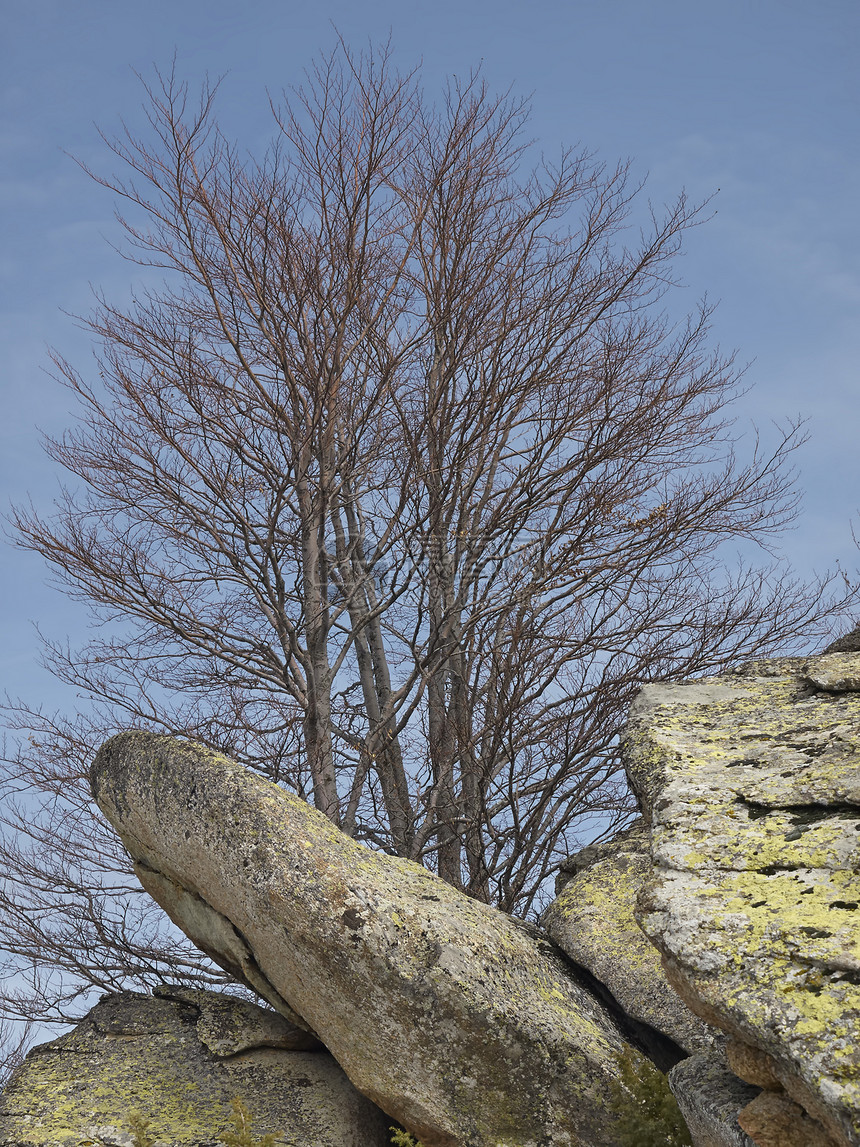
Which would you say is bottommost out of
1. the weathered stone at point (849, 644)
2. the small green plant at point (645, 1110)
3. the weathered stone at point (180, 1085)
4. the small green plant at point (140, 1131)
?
the small green plant at point (645, 1110)

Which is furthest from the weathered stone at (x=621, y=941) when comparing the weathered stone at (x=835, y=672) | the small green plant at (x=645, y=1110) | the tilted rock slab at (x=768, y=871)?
the weathered stone at (x=835, y=672)

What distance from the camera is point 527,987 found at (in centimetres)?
529

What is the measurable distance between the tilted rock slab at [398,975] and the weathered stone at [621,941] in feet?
0.71

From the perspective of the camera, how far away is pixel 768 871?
3932 mm

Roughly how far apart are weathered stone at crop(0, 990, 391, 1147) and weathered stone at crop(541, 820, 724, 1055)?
4.95ft

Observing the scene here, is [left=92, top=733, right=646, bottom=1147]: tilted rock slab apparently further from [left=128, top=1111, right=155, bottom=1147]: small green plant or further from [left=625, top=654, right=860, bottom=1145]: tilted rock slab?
[left=625, top=654, right=860, bottom=1145]: tilted rock slab

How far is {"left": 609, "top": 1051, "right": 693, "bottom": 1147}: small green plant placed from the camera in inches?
179

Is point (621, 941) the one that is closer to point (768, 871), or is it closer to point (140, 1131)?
point (768, 871)

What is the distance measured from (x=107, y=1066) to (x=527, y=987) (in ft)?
8.98

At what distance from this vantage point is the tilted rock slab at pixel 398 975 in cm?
489

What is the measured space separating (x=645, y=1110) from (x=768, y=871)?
62.6 inches

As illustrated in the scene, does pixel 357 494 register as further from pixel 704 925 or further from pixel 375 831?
pixel 704 925

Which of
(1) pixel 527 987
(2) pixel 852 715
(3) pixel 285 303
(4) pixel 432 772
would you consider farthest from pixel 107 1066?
(3) pixel 285 303

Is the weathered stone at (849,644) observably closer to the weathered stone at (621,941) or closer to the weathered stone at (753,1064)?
the weathered stone at (621,941)
